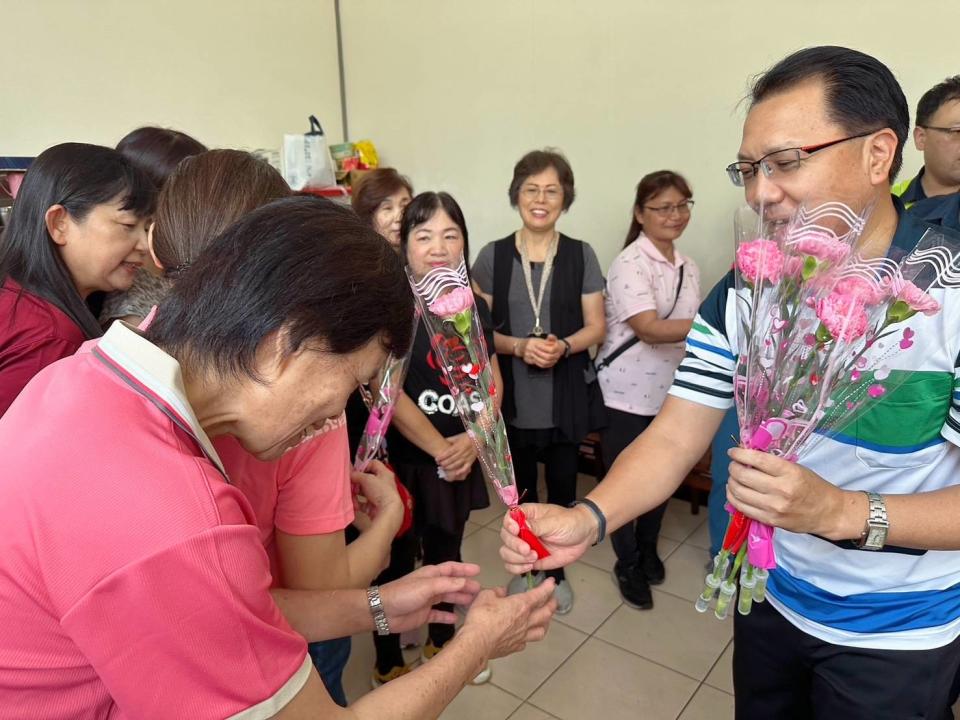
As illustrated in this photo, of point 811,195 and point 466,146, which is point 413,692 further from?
point 466,146

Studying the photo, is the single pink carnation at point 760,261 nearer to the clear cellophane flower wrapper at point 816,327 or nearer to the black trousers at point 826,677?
the clear cellophane flower wrapper at point 816,327

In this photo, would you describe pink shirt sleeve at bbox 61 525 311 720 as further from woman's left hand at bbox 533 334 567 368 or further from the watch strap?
woman's left hand at bbox 533 334 567 368

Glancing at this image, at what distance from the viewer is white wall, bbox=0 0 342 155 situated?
3188mm

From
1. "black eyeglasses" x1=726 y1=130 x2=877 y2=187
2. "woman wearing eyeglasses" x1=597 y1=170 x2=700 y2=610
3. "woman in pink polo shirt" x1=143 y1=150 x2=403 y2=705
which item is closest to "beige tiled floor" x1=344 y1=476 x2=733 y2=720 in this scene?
"woman wearing eyeglasses" x1=597 y1=170 x2=700 y2=610

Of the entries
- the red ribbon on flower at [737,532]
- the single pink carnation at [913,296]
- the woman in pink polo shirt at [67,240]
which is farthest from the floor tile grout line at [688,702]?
the woman in pink polo shirt at [67,240]

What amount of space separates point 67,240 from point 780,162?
5.21ft

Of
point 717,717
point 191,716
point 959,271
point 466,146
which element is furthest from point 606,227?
point 191,716

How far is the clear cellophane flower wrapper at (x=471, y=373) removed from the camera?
1.27 meters

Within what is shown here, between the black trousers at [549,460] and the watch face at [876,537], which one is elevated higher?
the watch face at [876,537]

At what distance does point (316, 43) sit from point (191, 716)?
476cm

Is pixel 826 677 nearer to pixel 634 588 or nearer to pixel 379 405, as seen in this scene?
pixel 379 405

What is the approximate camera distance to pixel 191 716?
25.6 inches

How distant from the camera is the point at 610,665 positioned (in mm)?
2359

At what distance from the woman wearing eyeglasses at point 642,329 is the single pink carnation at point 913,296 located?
1696 millimetres
